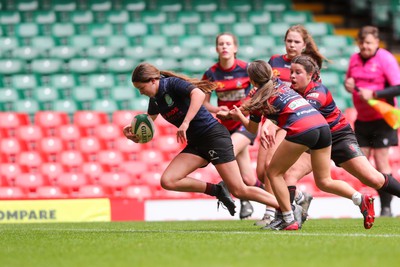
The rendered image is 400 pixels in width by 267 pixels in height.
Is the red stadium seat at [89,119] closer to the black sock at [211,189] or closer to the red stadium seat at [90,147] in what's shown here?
the red stadium seat at [90,147]

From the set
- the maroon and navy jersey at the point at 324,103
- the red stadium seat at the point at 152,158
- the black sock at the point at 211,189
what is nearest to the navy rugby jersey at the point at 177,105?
the black sock at the point at 211,189

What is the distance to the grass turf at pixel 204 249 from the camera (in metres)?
5.49

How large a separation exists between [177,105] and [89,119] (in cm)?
663

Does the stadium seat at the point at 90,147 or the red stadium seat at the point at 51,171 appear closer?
the red stadium seat at the point at 51,171

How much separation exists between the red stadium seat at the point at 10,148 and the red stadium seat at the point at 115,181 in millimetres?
1488

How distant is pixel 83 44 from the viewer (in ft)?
54.3

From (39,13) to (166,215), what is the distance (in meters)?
6.72

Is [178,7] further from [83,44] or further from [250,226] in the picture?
[250,226]

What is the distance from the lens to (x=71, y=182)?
44.6 feet

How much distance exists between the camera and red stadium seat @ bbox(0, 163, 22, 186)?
44.9 feet

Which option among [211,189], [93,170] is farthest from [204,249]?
[93,170]

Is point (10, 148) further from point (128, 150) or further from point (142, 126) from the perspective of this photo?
point (142, 126)

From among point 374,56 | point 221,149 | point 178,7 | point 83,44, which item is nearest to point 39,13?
point 83,44

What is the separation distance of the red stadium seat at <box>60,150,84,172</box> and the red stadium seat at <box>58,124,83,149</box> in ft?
0.81
